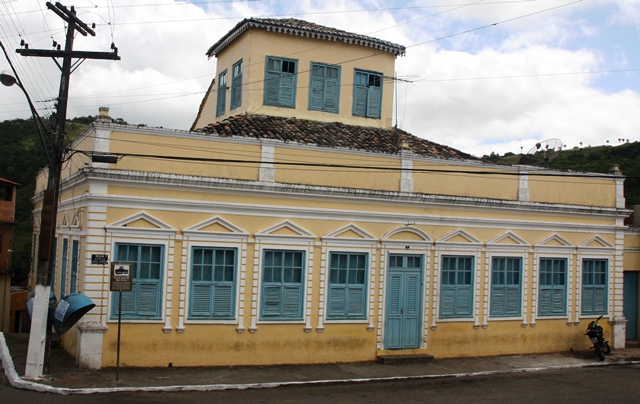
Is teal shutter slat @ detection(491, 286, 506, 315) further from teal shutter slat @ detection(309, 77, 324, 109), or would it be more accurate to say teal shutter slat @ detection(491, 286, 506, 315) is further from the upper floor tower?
teal shutter slat @ detection(309, 77, 324, 109)

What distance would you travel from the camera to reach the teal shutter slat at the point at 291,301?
606 inches

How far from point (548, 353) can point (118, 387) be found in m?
11.6

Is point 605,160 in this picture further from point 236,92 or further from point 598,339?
point 236,92

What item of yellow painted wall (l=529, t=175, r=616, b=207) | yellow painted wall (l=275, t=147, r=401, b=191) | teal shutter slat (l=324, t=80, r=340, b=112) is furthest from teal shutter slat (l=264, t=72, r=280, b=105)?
yellow painted wall (l=529, t=175, r=616, b=207)

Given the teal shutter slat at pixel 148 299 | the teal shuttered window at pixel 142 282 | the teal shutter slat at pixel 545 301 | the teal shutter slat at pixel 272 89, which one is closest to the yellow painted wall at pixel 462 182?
the teal shutter slat at pixel 545 301

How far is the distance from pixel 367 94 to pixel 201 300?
889 centimetres

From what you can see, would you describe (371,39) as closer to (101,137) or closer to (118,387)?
(101,137)

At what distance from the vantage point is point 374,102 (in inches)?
813

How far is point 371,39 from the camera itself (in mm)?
20516

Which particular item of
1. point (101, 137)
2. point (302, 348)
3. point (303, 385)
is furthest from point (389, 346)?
point (101, 137)

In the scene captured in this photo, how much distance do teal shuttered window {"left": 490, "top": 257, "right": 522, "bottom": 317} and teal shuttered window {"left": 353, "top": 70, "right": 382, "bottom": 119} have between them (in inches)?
231

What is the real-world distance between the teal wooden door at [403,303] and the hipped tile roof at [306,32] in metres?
7.11

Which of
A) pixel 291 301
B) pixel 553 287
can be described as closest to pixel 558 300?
pixel 553 287

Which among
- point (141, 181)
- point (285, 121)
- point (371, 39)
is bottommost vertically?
point (141, 181)
